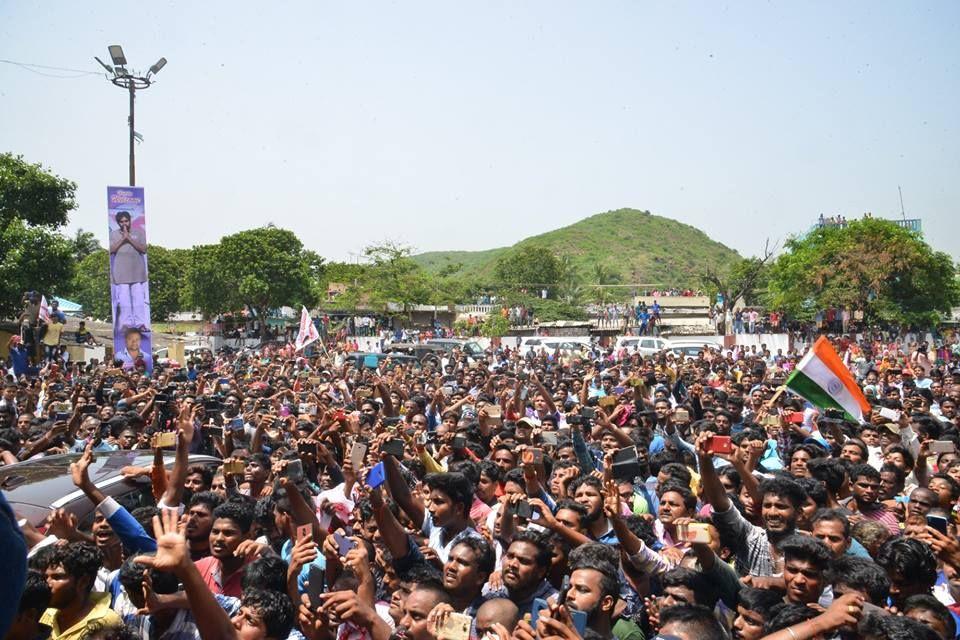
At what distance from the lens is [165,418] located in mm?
10461

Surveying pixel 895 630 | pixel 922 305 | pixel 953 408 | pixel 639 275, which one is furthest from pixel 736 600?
pixel 639 275

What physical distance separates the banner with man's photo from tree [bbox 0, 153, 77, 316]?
7.29 metres

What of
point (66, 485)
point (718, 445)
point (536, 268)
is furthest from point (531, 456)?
point (536, 268)

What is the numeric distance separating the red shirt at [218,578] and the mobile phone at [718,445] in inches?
99.9

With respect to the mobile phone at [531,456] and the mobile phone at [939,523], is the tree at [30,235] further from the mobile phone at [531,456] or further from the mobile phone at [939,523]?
the mobile phone at [939,523]

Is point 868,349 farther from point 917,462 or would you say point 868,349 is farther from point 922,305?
point 917,462

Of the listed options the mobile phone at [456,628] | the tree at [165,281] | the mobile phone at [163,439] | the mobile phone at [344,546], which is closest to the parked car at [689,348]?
the mobile phone at [163,439]

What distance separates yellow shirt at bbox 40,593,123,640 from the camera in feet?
11.3

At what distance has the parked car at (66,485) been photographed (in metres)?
5.30

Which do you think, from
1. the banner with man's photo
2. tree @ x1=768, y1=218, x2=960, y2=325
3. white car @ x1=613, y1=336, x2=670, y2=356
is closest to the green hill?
tree @ x1=768, y1=218, x2=960, y2=325

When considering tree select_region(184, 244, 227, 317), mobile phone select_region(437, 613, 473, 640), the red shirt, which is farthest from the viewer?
tree select_region(184, 244, 227, 317)

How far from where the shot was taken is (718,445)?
4.68m

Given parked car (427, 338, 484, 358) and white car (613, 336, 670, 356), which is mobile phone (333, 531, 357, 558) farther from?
white car (613, 336, 670, 356)

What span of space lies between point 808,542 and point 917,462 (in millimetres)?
3180
